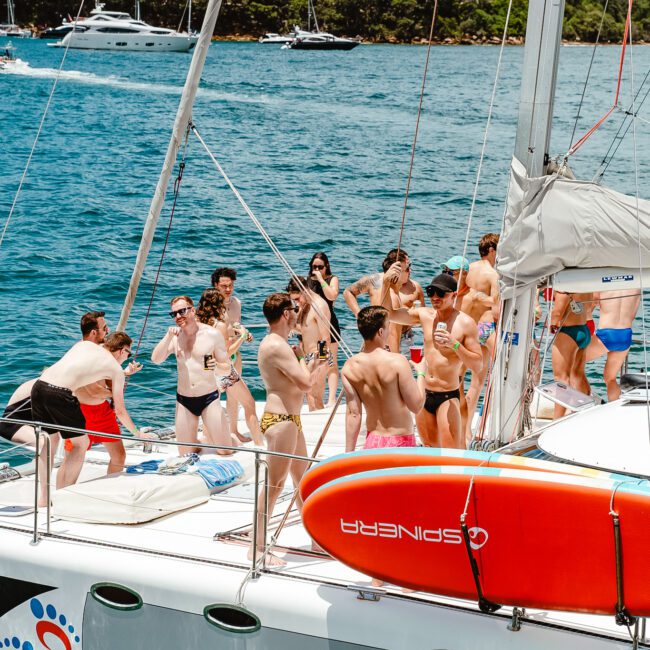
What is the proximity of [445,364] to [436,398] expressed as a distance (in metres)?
0.27

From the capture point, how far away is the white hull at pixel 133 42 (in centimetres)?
8150

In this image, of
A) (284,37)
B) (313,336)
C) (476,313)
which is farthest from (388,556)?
(284,37)

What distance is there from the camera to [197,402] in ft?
28.0

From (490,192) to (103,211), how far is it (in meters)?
11.4

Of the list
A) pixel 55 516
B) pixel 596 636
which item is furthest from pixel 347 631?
pixel 55 516

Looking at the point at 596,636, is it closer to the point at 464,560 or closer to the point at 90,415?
the point at 464,560

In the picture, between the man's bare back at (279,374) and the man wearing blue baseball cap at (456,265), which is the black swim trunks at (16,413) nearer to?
the man's bare back at (279,374)

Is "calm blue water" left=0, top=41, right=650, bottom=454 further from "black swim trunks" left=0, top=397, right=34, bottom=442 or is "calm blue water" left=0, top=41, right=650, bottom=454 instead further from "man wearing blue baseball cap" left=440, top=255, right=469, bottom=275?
"man wearing blue baseball cap" left=440, top=255, right=469, bottom=275

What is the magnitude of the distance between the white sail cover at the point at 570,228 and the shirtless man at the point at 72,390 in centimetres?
298

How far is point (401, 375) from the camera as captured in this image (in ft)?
20.8

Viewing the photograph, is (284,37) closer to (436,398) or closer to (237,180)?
(237,180)

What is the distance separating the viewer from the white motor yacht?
268 feet

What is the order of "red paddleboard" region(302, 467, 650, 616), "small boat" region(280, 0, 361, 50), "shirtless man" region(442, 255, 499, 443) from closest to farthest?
"red paddleboard" region(302, 467, 650, 616)
"shirtless man" region(442, 255, 499, 443)
"small boat" region(280, 0, 361, 50)

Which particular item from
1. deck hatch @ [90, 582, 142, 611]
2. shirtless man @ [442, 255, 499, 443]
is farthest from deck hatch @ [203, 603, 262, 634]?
shirtless man @ [442, 255, 499, 443]
